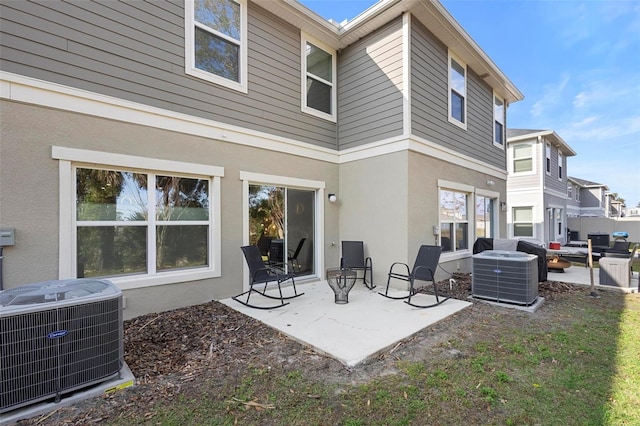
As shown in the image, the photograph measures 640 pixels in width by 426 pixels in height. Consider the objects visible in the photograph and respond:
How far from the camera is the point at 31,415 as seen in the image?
2.19 meters

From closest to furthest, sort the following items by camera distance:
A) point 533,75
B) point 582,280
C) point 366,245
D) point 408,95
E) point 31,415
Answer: point 31,415
point 408,95
point 366,245
point 582,280
point 533,75

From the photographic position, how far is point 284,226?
20.7 ft

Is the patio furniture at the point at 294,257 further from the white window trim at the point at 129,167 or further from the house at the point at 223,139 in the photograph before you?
the white window trim at the point at 129,167

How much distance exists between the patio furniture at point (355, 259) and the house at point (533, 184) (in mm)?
11076

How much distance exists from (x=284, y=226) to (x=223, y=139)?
2.17 meters

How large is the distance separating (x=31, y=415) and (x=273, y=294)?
362cm

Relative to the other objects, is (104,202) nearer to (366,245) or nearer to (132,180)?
(132,180)

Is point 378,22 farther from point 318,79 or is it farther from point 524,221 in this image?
point 524,221

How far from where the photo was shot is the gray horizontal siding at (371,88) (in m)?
5.99

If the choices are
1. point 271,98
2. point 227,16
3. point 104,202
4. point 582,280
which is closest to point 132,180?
point 104,202

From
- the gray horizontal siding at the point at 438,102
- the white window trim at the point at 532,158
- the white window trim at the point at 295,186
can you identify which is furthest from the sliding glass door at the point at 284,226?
the white window trim at the point at 532,158

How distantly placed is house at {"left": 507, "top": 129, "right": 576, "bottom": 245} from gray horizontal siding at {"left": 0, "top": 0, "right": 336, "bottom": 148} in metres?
12.9

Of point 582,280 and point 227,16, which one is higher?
point 227,16

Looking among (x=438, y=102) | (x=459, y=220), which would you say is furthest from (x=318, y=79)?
(x=459, y=220)
